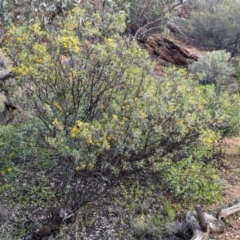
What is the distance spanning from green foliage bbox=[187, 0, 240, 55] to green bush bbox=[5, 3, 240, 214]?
505 inches

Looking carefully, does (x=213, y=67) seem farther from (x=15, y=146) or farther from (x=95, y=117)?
(x=95, y=117)

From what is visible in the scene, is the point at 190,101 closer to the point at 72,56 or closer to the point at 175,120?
the point at 175,120

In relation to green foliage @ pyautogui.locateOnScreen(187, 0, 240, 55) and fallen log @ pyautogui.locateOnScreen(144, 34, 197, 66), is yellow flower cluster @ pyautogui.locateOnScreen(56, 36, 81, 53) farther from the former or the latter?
green foliage @ pyautogui.locateOnScreen(187, 0, 240, 55)

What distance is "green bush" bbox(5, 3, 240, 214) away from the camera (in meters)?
4.18

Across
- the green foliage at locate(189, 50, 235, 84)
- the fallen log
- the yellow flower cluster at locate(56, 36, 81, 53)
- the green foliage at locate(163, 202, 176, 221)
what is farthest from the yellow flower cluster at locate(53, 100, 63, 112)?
the fallen log

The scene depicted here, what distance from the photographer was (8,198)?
5.55 meters

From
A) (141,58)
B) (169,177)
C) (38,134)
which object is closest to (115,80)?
(141,58)

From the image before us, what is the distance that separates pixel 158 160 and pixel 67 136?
1.10m

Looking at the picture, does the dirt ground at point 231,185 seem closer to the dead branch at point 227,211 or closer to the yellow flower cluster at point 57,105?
the dead branch at point 227,211

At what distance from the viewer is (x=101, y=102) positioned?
4.78 metres

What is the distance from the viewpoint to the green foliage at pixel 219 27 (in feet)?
55.3

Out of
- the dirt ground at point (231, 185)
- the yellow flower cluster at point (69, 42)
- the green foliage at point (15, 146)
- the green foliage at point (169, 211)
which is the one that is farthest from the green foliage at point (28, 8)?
the dirt ground at point (231, 185)

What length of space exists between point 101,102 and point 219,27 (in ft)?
44.0

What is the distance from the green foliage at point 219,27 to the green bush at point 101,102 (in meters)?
12.8
